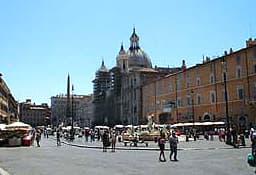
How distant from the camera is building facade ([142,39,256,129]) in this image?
6078cm

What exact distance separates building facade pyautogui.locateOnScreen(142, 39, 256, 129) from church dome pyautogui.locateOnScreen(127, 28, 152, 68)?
36.5 metres

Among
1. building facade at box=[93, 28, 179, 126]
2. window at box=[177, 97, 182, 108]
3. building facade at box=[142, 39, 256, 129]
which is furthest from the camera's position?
building facade at box=[93, 28, 179, 126]

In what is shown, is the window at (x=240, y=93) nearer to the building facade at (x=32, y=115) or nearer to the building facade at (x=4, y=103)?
the building facade at (x=4, y=103)

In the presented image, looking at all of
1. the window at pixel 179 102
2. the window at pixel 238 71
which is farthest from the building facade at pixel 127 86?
the window at pixel 238 71

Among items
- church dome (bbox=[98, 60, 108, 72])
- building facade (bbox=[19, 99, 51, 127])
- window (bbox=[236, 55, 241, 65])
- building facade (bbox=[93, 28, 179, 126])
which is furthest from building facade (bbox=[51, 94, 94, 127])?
window (bbox=[236, 55, 241, 65])

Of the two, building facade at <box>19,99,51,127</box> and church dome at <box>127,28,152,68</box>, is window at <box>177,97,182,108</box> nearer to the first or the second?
church dome at <box>127,28,152,68</box>

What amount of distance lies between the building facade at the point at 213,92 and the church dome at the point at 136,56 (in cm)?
3649

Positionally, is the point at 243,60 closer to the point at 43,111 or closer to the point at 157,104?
the point at 157,104

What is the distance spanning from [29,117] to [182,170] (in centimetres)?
18291

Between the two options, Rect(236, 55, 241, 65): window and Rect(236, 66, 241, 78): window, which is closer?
Rect(236, 55, 241, 65): window

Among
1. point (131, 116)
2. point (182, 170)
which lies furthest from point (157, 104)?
point (182, 170)

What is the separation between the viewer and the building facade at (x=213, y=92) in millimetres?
60781

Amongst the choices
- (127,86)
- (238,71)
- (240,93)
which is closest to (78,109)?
(127,86)

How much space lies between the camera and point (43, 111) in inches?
7844
